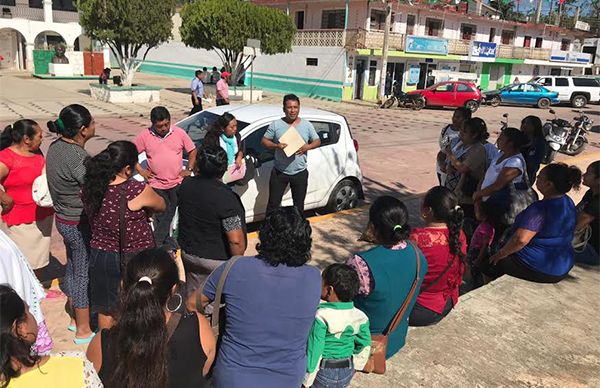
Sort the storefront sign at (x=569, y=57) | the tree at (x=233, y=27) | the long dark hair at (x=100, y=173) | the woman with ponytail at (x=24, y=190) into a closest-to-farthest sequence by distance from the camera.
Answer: the long dark hair at (x=100, y=173) → the woman with ponytail at (x=24, y=190) → the tree at (x=233, y=27) → the storefront sign at (x=569, y=57)

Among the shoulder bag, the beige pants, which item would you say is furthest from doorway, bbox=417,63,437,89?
the shoulder bag

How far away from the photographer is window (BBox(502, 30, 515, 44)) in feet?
124

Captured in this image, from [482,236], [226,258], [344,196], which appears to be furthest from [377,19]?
[226,258]

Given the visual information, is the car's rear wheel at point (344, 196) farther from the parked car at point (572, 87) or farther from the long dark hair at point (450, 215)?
the parked car at point (572, 87)

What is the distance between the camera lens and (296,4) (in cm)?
3050

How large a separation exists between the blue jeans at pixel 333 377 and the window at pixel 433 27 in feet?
104

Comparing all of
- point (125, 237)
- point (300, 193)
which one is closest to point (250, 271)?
point (125, 237)

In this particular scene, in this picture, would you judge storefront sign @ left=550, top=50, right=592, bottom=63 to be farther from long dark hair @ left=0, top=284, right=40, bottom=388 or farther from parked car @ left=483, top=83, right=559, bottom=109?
long dark hair @ left=0, top=284, right=40, bottom=388

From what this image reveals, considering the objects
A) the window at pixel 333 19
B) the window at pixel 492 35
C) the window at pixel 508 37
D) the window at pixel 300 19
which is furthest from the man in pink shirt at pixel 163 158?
the window at pixel 508 37

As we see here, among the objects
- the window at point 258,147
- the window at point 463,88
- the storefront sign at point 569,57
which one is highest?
the storefront sign at point 569,57

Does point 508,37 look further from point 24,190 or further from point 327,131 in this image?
point 24,190

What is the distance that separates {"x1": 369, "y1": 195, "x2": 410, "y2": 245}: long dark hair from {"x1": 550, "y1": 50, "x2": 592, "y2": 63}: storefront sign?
1656 inches

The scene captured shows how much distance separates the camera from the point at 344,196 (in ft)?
23.3

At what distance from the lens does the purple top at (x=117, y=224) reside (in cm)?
307
